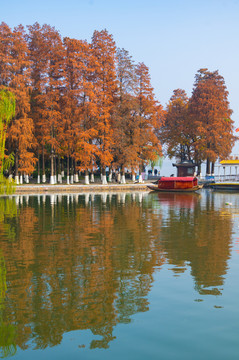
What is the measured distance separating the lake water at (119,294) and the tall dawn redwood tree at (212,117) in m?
49.9

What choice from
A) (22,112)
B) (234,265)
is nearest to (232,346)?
(234,265)

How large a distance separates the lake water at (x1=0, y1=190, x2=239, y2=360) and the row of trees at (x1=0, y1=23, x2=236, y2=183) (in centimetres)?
3684

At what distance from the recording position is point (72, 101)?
5912 centimetres

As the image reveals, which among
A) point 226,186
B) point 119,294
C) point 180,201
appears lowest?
point 119,294

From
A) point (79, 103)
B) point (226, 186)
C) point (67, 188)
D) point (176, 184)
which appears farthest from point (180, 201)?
point (79, 103)

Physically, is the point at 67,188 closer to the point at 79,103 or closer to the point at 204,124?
the point at 79,103

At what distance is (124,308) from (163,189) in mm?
48576

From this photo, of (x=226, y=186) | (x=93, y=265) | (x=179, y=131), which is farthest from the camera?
(x=179, y=131)

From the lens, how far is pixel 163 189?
5788 centimetres

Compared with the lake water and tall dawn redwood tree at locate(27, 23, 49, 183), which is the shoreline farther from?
the lake water

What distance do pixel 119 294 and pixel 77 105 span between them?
2056 inches

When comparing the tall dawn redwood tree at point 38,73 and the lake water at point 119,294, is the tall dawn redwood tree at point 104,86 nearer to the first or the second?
the tall dawn redwood tree at point 38,73

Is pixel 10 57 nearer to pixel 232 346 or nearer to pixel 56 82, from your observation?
pixel 56 82

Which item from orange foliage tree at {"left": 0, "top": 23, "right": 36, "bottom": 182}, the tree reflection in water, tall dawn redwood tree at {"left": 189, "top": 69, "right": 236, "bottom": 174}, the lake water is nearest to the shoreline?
orange foliage tree at {"left": 0, "top": 23, "right": 36, "bottom": 182}
